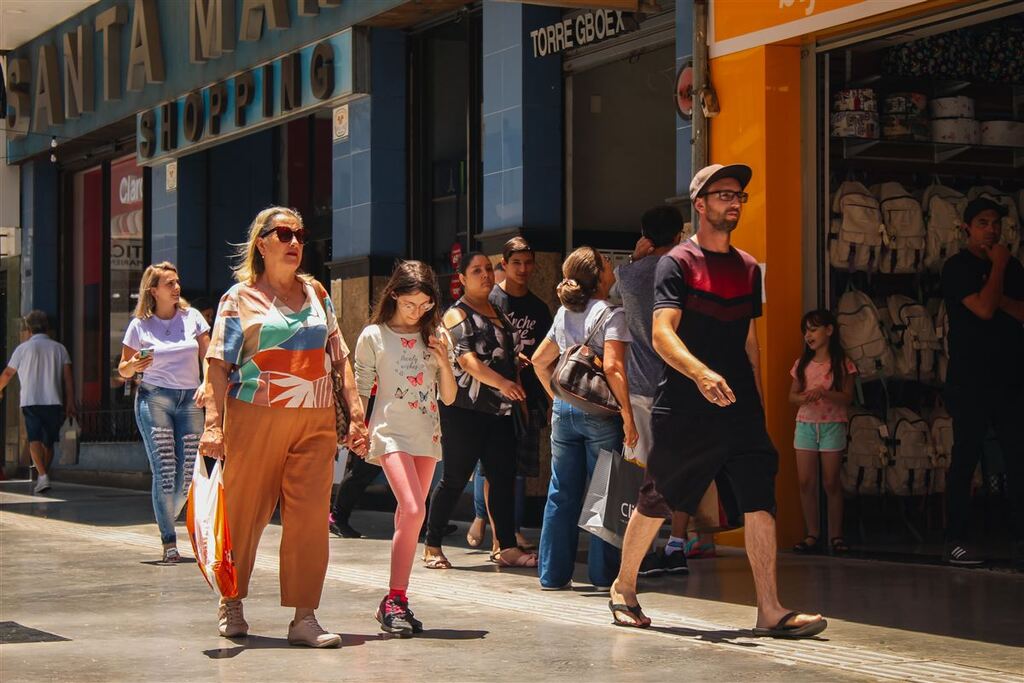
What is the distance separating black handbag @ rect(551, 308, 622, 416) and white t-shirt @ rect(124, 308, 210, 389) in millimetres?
3266

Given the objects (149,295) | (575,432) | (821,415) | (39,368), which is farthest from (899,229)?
(39,368)

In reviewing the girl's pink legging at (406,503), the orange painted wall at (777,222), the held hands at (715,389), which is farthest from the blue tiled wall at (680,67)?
the held hands at (715,389)

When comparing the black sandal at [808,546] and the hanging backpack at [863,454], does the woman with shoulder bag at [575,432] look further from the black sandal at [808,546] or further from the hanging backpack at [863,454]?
the hanging backpack at [863,454]

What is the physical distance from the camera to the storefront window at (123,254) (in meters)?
22.4

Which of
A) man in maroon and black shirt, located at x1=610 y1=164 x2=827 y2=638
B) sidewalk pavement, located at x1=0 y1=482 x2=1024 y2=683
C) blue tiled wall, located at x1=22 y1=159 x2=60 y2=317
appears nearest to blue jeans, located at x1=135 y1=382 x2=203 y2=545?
sidewalk pavement, located at x1=0 y1=482 x2=1024 y2=683

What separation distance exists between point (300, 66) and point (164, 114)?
3842 millimetres

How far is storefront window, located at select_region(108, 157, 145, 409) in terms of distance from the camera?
22391 millimetres

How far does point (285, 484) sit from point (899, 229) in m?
5.62

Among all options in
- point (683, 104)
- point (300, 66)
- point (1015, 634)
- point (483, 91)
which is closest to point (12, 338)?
point (300, 66)

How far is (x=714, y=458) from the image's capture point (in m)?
7.55

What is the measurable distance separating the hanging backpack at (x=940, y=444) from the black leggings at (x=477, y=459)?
3.31 m

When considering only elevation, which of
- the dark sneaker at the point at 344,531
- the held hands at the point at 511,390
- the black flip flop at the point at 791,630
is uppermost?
the held hands at the point at 511,390

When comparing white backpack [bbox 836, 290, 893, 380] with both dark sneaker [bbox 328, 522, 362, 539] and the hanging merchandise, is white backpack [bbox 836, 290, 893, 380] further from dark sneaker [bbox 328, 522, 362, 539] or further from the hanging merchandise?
dark sneaker [bbox 328, 522, 362, 539]

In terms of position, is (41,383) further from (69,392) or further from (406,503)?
(406,503)
